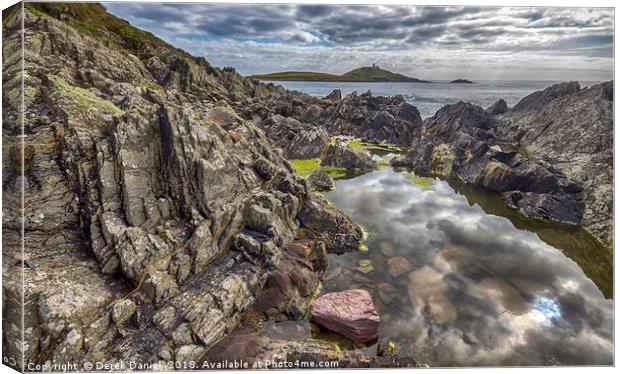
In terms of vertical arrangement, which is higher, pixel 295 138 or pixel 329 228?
pixel 295 138

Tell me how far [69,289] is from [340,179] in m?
25.0

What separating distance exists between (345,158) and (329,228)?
18979 mm

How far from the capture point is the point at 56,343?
10.6m

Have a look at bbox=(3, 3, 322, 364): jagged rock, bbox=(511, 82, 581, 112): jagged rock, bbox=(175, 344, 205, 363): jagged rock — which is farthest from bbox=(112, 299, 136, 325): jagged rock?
bbox=(511, 82, 581, 112): jagged rock

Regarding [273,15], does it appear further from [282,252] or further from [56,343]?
[56,343]

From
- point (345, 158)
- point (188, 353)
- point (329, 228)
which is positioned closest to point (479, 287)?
point (329, 228)

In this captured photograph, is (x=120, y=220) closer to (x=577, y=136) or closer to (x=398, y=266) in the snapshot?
(x=398, y=266)

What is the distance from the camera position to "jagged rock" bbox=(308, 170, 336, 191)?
97.6 ft

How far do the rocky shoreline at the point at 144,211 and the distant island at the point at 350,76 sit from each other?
4431mm

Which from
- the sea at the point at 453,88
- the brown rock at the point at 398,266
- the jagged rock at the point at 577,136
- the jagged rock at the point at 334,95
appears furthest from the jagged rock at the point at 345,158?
the brown rock at the point at 398,266

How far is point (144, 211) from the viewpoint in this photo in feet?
46.1

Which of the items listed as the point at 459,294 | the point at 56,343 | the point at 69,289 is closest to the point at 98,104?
the point at 69,289

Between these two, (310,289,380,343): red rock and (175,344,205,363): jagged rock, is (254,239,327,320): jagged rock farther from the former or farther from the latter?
(175,344,205,363): jagged rock

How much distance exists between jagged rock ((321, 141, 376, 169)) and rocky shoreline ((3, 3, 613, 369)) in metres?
16.1
